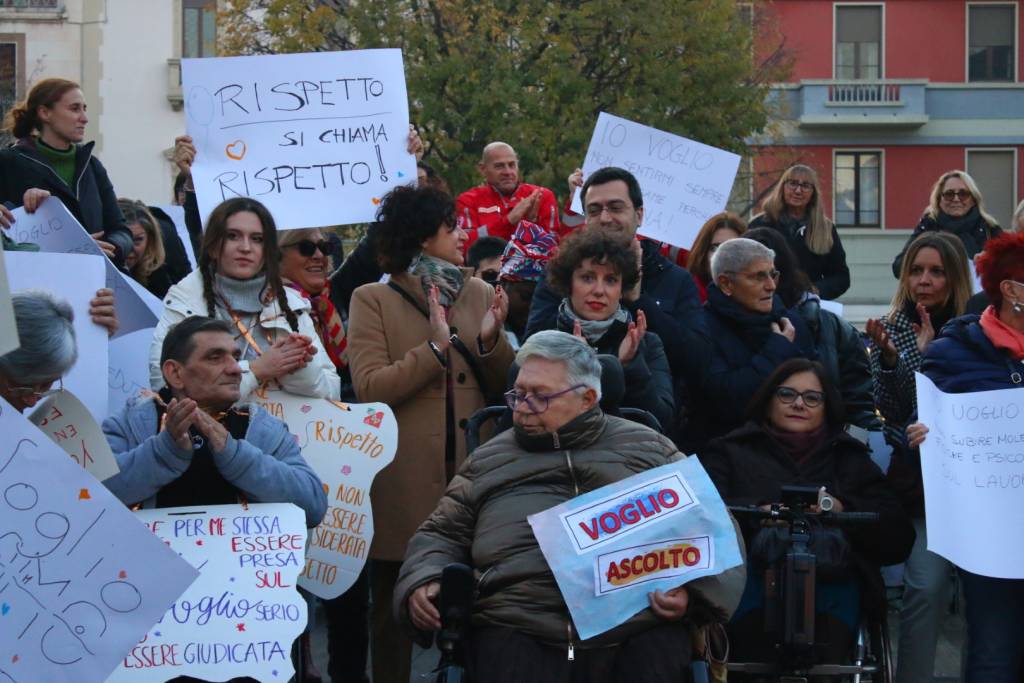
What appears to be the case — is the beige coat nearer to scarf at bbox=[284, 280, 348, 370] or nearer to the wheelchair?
scarf at bbox=[284, 280, 348, 370]

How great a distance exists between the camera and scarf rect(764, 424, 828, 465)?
19.9 ft

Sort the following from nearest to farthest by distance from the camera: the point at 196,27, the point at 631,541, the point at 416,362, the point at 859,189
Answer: the point at 631,541
the point at 416,362
the point at 196,27
the point at 859,189

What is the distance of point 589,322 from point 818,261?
129 inches

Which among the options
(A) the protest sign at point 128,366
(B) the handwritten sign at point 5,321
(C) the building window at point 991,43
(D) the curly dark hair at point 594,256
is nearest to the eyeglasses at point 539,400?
(D) the curly dark hair at point 594,256

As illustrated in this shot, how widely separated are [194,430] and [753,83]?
25.4 meters

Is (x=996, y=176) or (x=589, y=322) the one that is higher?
(x=996, y=176)

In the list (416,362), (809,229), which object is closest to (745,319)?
(416,362)

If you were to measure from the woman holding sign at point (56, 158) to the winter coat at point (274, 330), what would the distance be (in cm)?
106

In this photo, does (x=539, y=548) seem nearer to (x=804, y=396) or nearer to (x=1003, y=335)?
(x=804, y=396)

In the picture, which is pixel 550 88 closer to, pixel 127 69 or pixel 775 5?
pixel 127 69

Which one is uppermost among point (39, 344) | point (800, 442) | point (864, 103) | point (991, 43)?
point (991, 43)

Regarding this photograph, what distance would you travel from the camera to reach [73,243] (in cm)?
659

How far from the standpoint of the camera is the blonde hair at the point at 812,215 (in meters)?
9.12

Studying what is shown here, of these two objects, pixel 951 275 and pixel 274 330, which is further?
pixel 951 275
